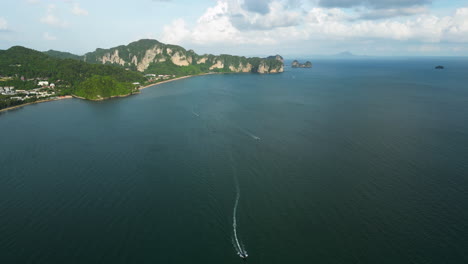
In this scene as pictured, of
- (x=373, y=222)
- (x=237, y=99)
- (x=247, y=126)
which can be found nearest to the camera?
(x=373, y=222)

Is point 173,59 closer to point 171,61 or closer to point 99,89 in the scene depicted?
point 171,61

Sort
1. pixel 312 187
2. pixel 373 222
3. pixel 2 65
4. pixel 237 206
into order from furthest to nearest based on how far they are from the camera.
→ 1. pixel 2 65
2. pixel 312 187
3. pixel 237 206
4. pixel 373 222

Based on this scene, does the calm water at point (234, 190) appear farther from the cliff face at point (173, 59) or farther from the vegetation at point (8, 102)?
the cliff face at point (173, 59)

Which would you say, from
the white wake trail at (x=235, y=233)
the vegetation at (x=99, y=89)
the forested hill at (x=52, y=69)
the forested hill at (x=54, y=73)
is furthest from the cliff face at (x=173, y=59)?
the white wake trail at (x=235, y=233)

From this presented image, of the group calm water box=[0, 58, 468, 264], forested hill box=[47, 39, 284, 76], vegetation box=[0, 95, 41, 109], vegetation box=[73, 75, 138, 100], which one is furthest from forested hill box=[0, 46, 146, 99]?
forested hill box=[47, 39, 284, 76]

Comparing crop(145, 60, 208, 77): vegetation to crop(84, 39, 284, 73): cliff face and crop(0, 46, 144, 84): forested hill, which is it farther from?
crop(0, 46, 144, 84): forested hill

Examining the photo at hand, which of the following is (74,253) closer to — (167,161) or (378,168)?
(167,161)

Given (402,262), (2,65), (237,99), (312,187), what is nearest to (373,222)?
(402,262)
